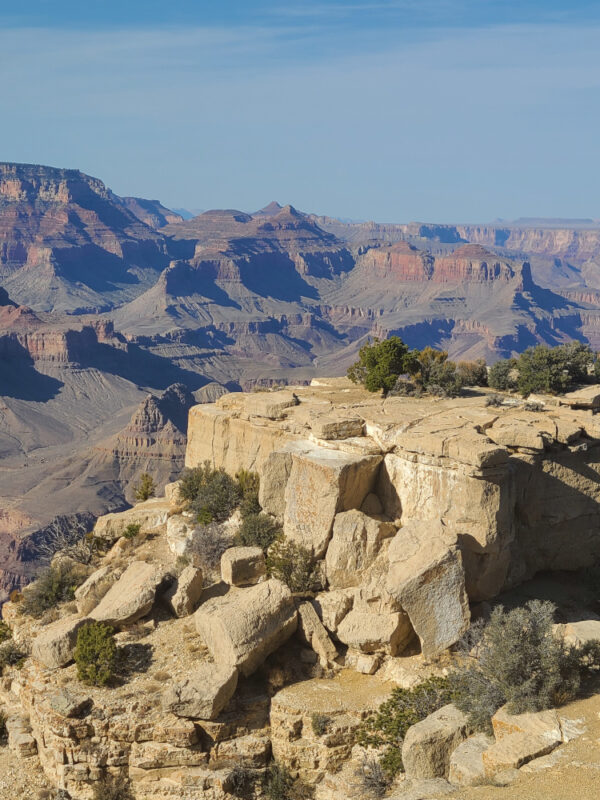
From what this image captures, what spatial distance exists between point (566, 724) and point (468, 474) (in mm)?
6312

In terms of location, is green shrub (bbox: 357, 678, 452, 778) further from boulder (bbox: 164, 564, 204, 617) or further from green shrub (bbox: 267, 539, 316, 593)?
boulder (bbox: 164, 564, 204, 617)

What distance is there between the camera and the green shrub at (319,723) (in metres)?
17.7

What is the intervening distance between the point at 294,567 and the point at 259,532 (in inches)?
82.0

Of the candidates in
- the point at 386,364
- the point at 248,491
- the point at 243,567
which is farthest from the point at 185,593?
the point at 386,364

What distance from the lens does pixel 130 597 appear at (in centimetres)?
2066

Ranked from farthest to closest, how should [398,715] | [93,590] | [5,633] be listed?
[5,633] → [93,590] → [398,715]

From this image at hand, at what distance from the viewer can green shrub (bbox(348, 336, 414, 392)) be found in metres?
27.7

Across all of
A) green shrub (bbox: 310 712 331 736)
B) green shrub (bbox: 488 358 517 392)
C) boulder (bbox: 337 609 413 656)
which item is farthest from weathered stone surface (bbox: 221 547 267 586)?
green shrub (bbox: 488 358 517 392)

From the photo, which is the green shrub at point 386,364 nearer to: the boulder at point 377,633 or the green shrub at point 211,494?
the green shrub at point 211,494

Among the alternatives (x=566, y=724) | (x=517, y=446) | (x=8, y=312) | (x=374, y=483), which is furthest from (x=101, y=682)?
(x=8, y=312)

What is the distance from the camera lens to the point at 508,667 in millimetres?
16016

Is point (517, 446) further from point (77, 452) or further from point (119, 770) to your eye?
point (77, 452)

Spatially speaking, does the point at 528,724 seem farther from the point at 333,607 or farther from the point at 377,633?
the point at 333,607

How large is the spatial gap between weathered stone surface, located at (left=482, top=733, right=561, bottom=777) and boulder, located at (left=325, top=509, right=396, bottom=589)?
21.0 ft
